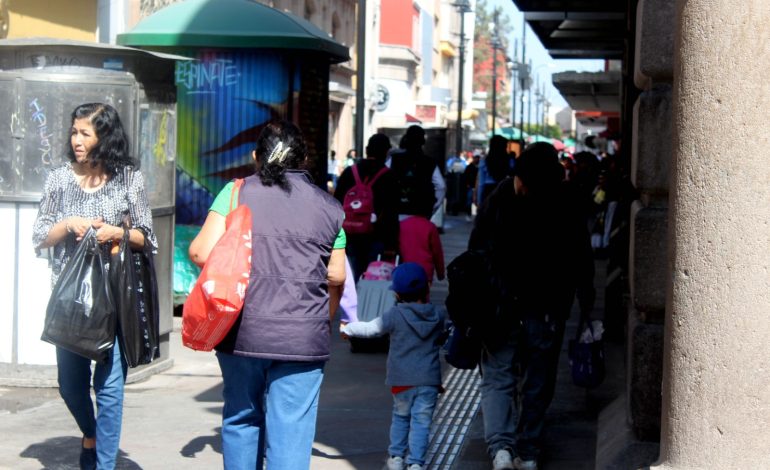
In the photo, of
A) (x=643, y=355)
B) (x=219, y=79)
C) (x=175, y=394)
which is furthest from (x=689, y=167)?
(x=219, y=79)

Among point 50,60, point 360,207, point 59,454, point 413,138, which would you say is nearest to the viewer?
point 59,454

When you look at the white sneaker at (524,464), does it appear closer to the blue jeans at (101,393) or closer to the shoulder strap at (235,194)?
the blue jeans at (101,393)

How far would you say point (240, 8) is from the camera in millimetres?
12047

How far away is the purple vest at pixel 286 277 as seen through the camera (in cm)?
486

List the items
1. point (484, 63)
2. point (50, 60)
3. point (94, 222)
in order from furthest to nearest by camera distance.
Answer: point (484, 63)
point (50, 60)
point (94, 222)

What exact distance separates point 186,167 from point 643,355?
23.1 feet

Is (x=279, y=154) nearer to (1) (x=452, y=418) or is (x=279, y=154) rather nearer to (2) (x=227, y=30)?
(1) (x=452, y=418)

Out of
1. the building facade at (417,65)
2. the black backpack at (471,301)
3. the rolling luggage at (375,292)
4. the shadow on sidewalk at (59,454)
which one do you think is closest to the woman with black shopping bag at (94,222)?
the shadow on sidewalk at (59,454)

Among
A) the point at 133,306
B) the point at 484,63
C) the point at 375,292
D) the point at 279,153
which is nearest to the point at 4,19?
the point at 375,292

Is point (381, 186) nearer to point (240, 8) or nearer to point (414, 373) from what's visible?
point (240, 8)

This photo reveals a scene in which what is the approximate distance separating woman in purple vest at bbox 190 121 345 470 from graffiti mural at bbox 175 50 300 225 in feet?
22.6

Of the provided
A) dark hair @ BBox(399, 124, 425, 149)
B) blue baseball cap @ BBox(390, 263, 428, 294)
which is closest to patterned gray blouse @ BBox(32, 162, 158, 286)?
blue baseball cap @ BBox(390, 263, 428, 294)

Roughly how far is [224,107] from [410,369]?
19.5ft

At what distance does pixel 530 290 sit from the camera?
21.9 feet
